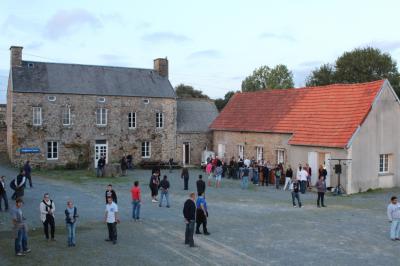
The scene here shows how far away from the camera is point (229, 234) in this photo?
15.5m


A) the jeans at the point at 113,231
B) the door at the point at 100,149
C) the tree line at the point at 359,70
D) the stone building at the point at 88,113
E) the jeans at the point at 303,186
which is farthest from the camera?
the tree line at the point at 359,70

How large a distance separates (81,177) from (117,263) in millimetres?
20772

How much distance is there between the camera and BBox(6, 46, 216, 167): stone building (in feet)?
117

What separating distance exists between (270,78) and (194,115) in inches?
1349

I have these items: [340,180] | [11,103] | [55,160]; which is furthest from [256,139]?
[11,103]

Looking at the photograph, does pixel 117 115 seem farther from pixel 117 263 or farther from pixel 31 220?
pixel 117 263

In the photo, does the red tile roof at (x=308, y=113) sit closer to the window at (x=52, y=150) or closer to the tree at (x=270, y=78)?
the window at (x=52, y=150)

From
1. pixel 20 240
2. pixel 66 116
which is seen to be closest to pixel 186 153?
pixel 66 116

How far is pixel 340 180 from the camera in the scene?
2647 cm

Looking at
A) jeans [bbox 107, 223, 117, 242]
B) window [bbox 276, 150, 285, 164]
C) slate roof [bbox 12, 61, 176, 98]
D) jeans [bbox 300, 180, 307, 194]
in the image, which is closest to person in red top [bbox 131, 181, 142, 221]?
jeans [bbox 107, 223, 117, 242]

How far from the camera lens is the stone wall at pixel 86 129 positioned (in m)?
35.3

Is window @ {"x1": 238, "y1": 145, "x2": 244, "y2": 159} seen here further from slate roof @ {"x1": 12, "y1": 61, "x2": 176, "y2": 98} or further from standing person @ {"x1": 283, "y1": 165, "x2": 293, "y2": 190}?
standing person @ {"x1": 283, "y1": 165, "x2": 293, "y2": 190}

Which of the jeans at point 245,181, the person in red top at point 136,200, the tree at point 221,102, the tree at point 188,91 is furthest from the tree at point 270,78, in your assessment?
the person in red top at point 136,200

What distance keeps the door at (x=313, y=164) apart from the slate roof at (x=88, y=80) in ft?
52.5
